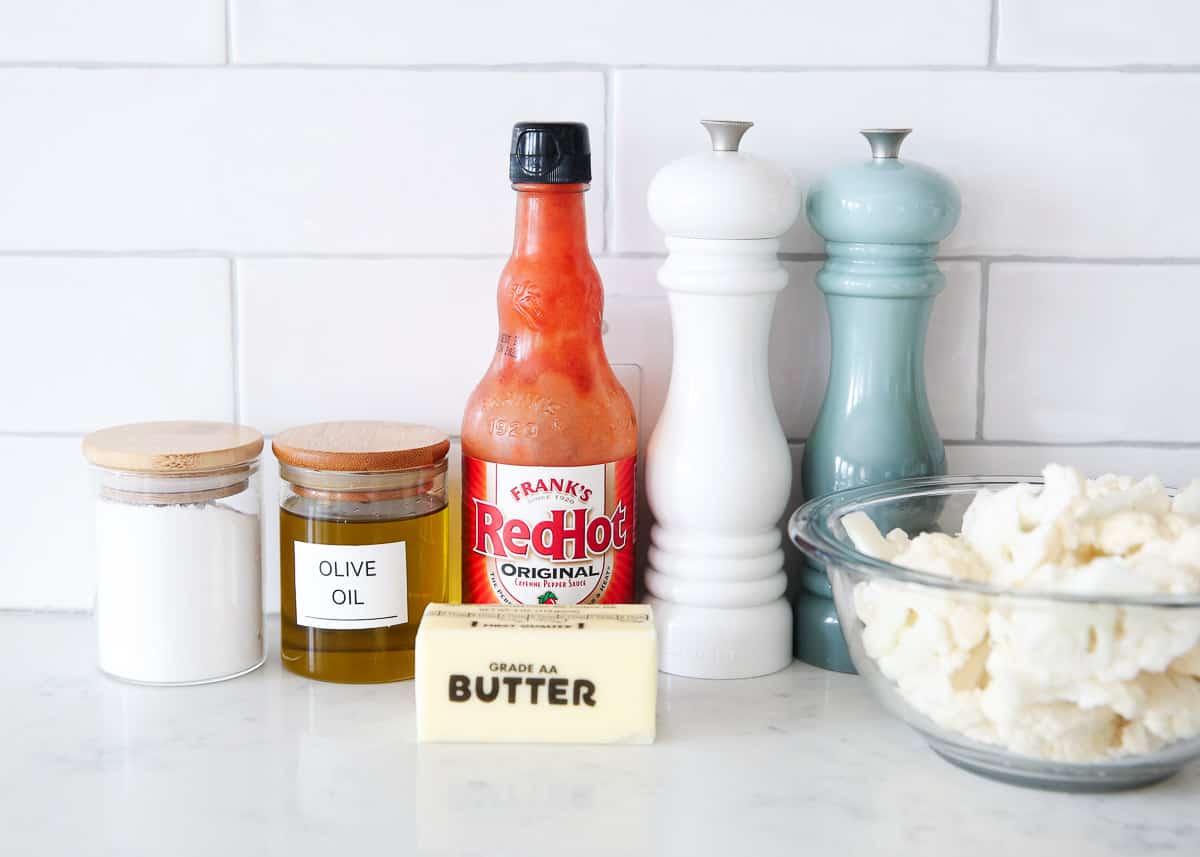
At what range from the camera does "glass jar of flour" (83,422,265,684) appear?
769mm

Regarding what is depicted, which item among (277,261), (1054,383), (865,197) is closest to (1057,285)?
(1054,383)

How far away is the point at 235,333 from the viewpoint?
35.9 inches

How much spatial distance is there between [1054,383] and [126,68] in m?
0.67

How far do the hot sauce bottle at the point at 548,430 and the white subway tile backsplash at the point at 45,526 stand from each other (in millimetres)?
315

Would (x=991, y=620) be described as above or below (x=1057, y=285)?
below

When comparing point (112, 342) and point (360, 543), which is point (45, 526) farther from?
point (360, 543)

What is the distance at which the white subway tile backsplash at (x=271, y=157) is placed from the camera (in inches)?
34.5

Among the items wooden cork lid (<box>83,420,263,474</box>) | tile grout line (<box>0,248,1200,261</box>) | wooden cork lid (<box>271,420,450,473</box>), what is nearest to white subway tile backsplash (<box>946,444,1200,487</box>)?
tile grout line (<box>0,248,1200,261</box>)

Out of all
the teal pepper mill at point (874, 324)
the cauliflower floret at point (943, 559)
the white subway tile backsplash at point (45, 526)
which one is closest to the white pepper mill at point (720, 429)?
the teal pepper mill at point (874, 324)

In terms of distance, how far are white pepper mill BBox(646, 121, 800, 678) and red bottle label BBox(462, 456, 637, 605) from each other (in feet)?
0.12

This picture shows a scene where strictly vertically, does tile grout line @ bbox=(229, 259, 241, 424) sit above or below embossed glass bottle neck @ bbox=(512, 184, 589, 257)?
below

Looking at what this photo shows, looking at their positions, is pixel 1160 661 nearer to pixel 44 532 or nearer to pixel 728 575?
pixel 728 575

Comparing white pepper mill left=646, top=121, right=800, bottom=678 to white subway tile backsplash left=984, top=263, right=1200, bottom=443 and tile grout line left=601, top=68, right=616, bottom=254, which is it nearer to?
tile grout line left=601, top=68, right=616, bottom=254

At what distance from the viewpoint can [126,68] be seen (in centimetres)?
88
